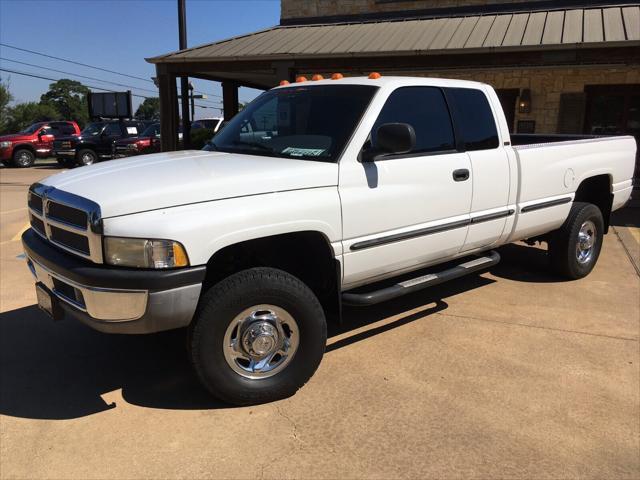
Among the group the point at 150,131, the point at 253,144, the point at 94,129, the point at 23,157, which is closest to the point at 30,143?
the point at 23,157

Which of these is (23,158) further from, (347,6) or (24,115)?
(24,115)

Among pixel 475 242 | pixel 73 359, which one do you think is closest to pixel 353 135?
pixel 475 242

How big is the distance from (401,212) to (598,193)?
338cm

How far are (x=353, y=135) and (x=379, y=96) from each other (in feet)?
1.39

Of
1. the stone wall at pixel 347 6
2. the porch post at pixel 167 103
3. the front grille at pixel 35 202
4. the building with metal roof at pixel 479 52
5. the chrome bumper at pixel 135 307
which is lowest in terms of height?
the chrome bumper at pixel 135 307

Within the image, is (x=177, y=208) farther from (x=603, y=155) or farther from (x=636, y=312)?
(x=603, y=155)

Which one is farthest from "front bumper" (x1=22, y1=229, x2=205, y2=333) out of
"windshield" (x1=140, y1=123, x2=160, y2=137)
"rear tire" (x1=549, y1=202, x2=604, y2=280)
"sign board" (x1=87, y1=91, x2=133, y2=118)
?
"sign board" (x1=87, y1=91, x2=133, y2=118)

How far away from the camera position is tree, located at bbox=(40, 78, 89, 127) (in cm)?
11044

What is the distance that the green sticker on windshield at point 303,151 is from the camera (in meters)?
3.55

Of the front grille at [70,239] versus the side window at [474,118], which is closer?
the front grille at [70,239]

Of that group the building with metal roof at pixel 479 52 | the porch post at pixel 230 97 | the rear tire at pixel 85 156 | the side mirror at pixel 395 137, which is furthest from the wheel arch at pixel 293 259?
the rear tire at pixel 85 156

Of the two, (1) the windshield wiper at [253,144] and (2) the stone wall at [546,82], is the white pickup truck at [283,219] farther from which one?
(2) the stone wall at [546,82]

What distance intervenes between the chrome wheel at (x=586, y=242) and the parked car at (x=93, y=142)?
1873cm

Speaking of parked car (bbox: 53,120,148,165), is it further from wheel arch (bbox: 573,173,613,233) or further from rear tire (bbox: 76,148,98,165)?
wheel arch (bbox: 573,173,613,233)
